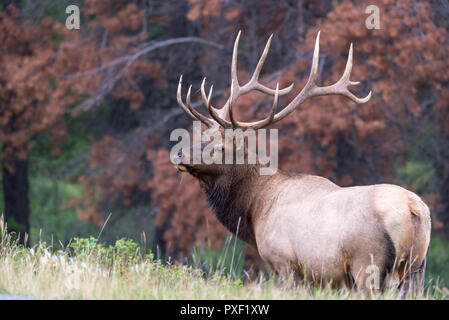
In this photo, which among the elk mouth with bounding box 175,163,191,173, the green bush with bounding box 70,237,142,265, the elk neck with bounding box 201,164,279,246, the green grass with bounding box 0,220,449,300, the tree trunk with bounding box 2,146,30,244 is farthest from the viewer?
the tree trunk with bounding box 2,146,30,244

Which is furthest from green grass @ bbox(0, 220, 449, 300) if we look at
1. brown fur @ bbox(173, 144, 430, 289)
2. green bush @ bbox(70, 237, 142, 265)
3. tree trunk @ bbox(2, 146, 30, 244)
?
tree trunk @ bbox(2, 146, 30, 244)

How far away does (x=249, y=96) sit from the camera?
11.7 meters

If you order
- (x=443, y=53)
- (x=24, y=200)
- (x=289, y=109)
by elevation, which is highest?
(x=443, y=53)

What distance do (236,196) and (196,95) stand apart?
7.33 m

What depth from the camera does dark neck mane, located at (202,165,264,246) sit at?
283 inches

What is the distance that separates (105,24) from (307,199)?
8.66 m

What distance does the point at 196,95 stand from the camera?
14.4m

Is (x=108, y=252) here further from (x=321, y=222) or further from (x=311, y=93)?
(x=311, y=93)

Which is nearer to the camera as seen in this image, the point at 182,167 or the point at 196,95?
the point at 182,167

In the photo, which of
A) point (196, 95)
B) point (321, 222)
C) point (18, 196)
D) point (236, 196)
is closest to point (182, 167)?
point (236, 196)

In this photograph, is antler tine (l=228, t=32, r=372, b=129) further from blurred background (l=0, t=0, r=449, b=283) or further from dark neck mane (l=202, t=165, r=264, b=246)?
blurred background (l=0, t=0, r=449, b=283)
